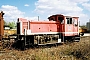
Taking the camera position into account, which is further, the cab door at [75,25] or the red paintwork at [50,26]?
the cab door at [75,25]

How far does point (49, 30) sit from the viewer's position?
1628 cm

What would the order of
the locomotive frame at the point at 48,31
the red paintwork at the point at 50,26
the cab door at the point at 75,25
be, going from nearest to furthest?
1. the locomotive frame at the point at 48,31
2. the red paintwork at the point at 50,26
3. the cab door at the point at 75,25

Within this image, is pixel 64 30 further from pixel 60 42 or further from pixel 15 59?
pixel 15 59

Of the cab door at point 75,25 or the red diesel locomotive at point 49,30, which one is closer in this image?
the red diesel locomotive at point 49,30

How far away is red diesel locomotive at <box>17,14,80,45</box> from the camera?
14.9 metres

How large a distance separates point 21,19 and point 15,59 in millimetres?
6141

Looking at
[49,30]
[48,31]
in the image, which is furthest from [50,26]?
[48,31]

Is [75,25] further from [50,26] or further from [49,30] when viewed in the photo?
[49,30]

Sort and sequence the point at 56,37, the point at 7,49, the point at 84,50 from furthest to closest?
1. the point at 56,37
2. the point at 7,49
3. the point at 84,50

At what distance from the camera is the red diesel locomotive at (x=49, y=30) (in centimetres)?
1488

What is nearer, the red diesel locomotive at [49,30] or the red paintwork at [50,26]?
the red diesel locomotive at [49,30]


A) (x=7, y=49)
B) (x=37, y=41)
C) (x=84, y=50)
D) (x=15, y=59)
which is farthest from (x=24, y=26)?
(x=84, y=50)

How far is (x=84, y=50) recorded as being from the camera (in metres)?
10.1

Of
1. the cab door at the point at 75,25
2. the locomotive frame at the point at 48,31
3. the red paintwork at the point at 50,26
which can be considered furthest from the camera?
the cab door at the point at 75,25
